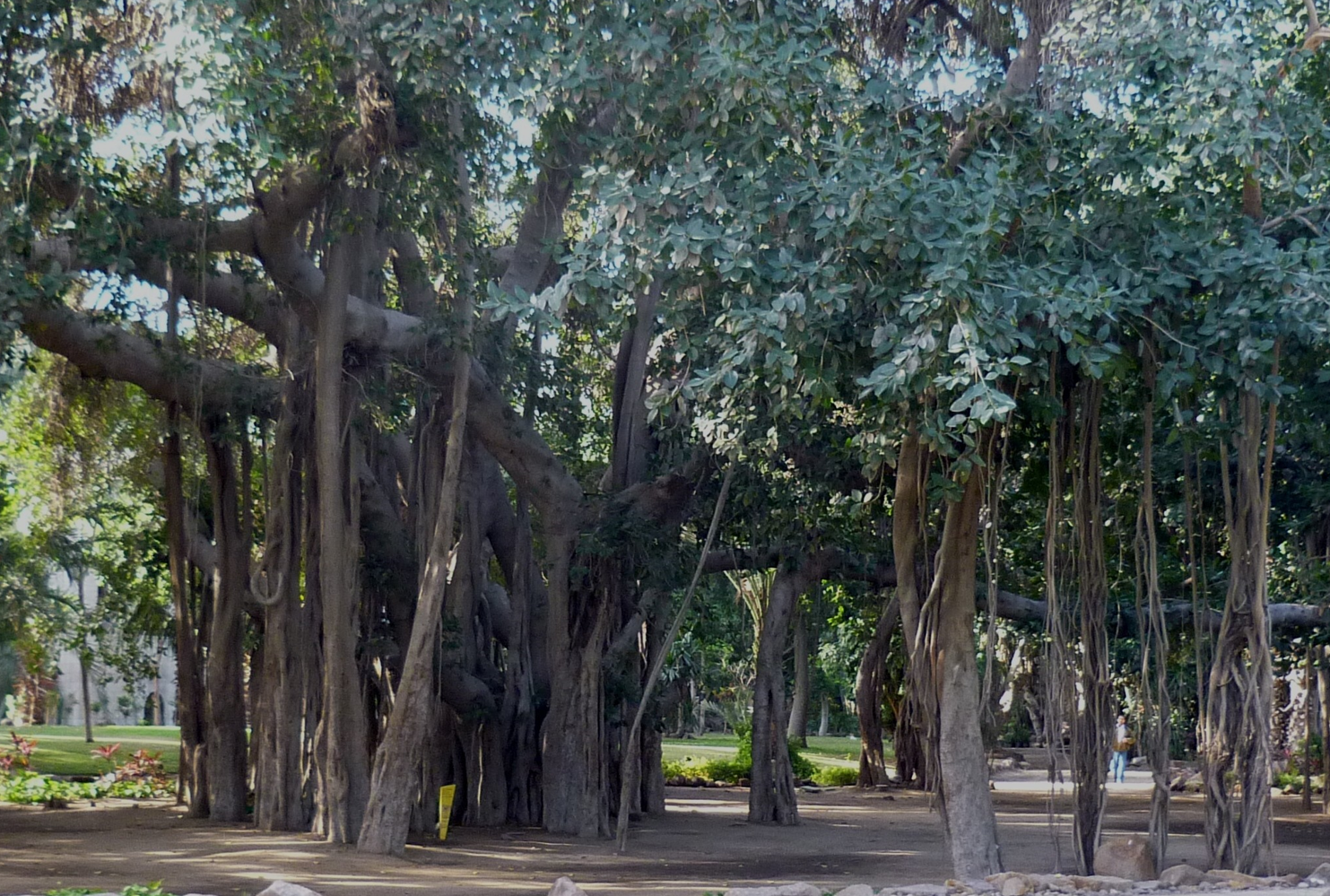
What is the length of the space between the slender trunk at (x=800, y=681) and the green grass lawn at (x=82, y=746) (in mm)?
10268

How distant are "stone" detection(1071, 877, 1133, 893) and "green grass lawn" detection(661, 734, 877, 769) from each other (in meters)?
16.8

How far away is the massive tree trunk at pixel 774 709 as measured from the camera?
1499 cm

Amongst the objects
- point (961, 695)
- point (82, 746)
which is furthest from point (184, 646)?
point (82, 746)

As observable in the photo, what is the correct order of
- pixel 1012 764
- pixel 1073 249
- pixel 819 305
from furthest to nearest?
1. pixel 1012 764
2. pixel 1073 249
3. pixel 819 305

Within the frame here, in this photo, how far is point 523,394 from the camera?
1294cm

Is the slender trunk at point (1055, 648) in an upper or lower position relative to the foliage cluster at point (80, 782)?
upper

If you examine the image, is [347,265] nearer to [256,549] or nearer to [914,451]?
[914,451]

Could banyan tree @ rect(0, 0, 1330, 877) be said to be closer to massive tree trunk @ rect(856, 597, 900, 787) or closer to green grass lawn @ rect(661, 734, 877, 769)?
massive tree trunk @ rect(856, 597, 900, 787)

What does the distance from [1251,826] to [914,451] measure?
10.2 ft

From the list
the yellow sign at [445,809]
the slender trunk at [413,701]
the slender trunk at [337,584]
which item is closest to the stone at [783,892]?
the slender trunk at [413,701]

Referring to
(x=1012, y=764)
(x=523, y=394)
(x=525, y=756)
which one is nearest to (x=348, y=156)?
(x=523, y=394)

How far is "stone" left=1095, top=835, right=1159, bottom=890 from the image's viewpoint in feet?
26.6

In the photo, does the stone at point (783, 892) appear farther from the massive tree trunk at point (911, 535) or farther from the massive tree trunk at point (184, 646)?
the massive tree trunk at point (184, 646)

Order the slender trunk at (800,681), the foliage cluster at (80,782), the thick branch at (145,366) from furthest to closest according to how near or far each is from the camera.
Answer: the slender trunk at (800,681), the foliage cluster at (80,782), the thick branch at (145,366)
